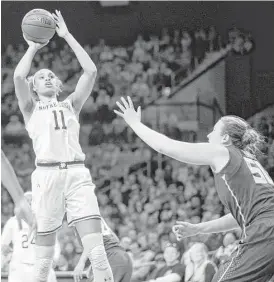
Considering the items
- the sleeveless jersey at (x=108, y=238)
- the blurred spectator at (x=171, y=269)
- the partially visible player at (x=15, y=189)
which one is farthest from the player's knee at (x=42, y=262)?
the blurred spectator at (x=171, y=269)

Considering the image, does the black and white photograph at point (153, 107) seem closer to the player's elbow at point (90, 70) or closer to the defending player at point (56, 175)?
the defending player at point (56, 175)

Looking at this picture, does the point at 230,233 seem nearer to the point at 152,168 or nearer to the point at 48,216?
the point at 152,168

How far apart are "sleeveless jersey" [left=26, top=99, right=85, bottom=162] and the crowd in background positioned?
388 cm

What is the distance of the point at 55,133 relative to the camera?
213 inches

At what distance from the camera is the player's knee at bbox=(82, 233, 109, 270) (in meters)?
4.97

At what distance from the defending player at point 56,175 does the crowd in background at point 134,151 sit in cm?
379

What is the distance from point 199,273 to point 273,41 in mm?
6195

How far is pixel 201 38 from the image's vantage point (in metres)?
12.7

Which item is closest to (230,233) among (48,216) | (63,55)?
(48,216)

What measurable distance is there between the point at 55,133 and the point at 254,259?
7.33 feet

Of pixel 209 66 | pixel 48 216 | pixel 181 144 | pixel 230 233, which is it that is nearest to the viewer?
pixel 181 144

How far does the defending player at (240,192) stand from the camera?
378 centimetres

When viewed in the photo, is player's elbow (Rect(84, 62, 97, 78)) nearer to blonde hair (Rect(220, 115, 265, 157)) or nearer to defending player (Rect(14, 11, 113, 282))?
defending player (Rect(14, 11, 113, 282))

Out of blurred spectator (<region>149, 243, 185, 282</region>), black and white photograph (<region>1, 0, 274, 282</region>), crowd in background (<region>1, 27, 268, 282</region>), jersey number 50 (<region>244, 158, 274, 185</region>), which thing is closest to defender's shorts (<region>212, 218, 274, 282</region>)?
jersey number 50 (<region>244, 158, 274, 185</region>)
